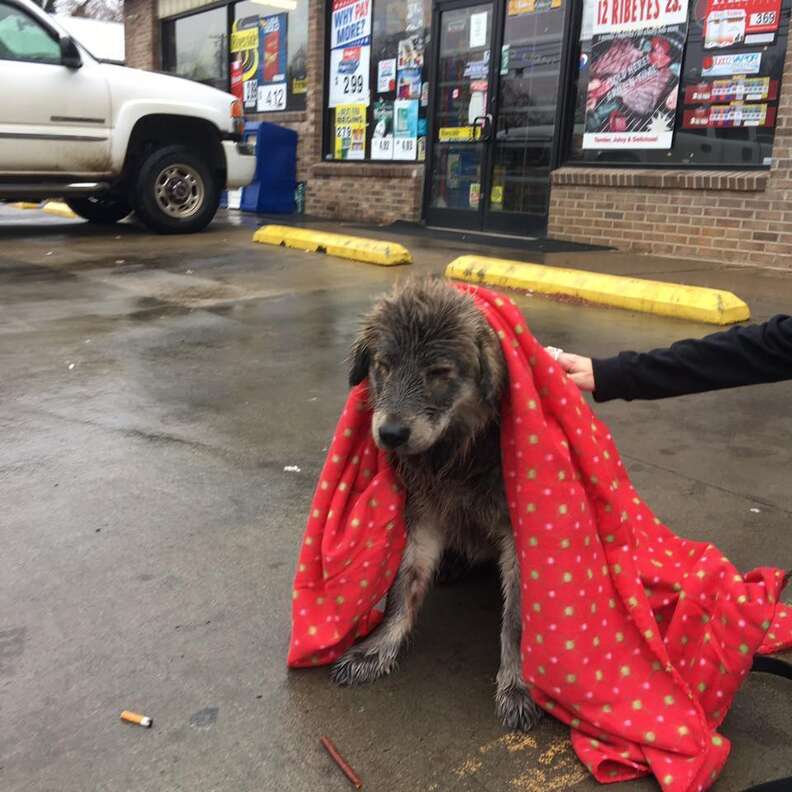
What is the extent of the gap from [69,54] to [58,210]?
18.9 ft

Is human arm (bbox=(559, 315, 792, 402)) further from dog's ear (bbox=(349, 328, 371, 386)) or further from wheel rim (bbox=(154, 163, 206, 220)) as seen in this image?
wheel rim (bbox=(154, 163, 206, 220))

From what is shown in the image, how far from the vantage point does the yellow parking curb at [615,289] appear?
6703mm

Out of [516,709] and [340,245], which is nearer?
[516,709]

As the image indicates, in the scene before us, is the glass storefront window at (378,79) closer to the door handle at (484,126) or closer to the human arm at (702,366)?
the door handle at (484,126)

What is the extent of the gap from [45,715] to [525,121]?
1096 centimetres

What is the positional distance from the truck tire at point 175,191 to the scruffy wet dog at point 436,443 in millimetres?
9506

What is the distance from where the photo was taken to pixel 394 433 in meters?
2.11

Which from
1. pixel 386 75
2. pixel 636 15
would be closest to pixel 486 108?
pixel 386 75

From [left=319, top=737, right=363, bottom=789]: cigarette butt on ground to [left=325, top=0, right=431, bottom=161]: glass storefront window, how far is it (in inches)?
479

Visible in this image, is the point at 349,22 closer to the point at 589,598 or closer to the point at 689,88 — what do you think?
the point at 689,88

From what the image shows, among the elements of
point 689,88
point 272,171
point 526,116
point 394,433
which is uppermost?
point 689,88

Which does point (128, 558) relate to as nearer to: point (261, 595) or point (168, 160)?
point (261, 595)

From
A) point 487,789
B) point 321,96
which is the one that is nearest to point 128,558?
point 487,789

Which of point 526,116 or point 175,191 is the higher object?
point 526,116
